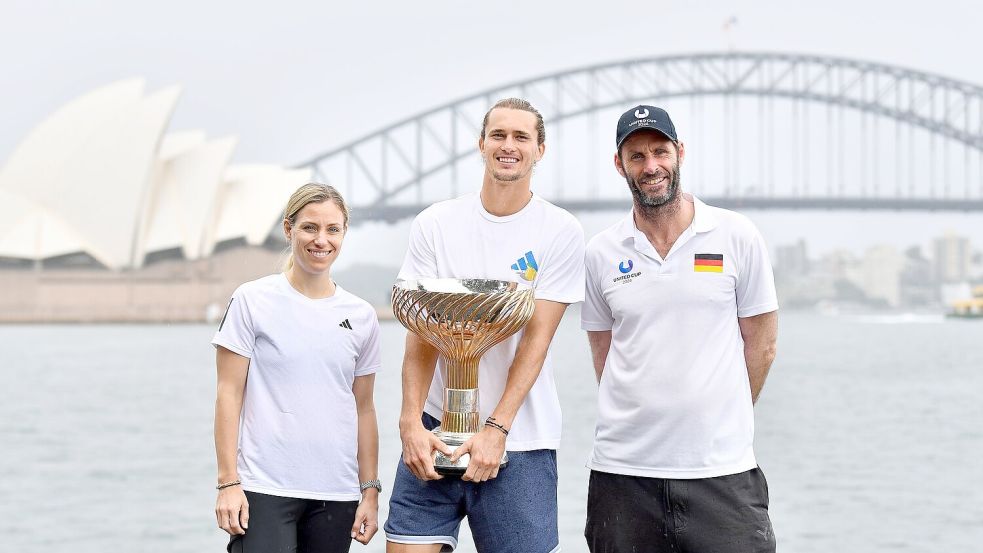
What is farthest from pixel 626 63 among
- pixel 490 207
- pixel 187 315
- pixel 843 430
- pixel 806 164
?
pixel 490 207

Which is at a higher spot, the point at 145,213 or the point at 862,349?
the point at 145,213

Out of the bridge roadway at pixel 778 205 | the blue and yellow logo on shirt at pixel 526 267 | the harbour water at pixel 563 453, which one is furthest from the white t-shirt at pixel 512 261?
the bridge roadway at pixel 778 205

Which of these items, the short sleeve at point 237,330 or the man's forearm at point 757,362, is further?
the man's forearm at point 757,362

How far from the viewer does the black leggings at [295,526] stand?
99.9 inches

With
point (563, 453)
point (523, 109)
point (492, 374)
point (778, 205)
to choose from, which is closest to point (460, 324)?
point (492, 374)

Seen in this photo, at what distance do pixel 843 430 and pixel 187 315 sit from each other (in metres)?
39.6

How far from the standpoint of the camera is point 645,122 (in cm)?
253

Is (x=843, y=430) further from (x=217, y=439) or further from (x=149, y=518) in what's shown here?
(x=217, y=439)

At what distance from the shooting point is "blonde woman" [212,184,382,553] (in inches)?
100

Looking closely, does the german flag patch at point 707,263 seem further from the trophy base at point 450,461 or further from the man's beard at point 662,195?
the trophy base at point 450,461

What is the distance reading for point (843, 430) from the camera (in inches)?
602

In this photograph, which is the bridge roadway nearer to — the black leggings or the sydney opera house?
the sydney opera house

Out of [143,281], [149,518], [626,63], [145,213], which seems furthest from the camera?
[626,63]

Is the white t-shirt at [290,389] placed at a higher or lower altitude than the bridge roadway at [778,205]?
lower
